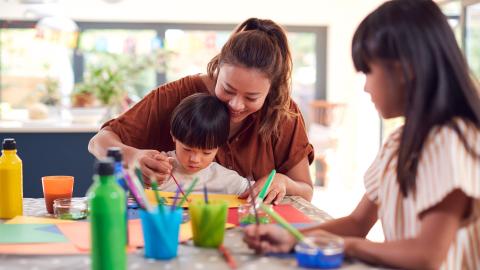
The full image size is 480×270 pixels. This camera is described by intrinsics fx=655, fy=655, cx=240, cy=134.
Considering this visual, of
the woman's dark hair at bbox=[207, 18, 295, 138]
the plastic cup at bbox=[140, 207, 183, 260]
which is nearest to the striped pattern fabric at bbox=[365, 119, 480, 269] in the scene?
the plastic cup at bbox=[140, 207, 183, 260]

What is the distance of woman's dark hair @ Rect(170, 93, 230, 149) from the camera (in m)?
1.90

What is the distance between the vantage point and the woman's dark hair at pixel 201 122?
190 centimetres

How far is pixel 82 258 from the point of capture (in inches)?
47.9

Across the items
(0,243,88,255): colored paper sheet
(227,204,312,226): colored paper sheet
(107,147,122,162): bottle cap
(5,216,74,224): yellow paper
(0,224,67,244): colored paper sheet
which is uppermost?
(107,147,122,162): bottle cap

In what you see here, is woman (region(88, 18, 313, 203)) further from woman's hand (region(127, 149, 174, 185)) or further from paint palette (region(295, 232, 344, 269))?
paint palette (region(295, 232, 344, 269))

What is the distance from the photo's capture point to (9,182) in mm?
1599

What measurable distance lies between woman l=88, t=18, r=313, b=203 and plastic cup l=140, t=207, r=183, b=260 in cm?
65

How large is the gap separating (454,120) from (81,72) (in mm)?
6092

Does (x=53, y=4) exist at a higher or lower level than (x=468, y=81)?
higher

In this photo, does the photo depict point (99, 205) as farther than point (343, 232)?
No

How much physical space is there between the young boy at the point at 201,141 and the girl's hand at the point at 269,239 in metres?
0.68

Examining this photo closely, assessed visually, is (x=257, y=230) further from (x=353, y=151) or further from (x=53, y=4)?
(x=353, y=151)

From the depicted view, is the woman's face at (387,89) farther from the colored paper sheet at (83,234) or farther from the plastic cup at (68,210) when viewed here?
the plastic cup at (68,210)

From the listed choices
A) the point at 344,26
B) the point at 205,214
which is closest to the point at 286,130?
the point at 205,214
